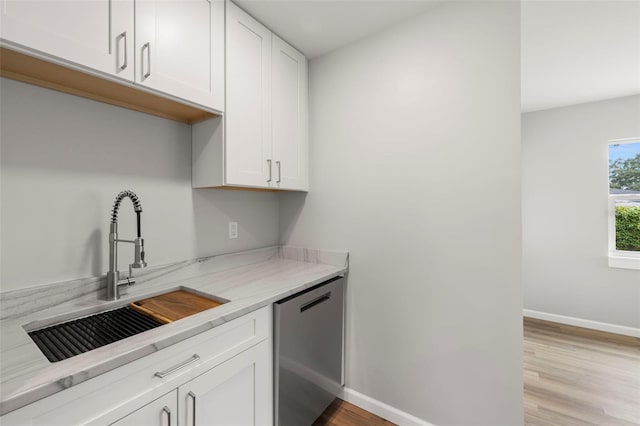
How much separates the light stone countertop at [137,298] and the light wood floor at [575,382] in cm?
98

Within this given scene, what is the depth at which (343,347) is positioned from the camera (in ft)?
6.30

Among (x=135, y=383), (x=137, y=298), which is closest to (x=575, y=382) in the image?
(x=135, y=383)

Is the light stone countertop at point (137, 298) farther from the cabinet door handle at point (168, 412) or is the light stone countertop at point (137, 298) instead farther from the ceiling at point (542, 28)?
the ceiling at point (542, 28)

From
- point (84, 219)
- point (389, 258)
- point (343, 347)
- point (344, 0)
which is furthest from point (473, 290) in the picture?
point (84, 219)

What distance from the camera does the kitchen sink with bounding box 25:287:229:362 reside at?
35.3 inches

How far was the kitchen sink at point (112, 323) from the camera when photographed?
896 mm

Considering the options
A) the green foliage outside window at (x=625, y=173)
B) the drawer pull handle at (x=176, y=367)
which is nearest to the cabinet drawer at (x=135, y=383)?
the drawer pull handle at (x=176, y=367)

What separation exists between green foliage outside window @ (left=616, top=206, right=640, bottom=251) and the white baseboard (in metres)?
0.85

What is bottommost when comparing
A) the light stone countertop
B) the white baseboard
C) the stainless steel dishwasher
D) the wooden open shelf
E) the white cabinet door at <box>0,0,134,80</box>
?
the white baseboard

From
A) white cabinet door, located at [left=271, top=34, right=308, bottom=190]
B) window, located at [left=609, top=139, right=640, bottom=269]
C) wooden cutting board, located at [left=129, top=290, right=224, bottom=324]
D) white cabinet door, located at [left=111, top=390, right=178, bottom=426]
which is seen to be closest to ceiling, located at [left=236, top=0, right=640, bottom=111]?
white cabinet door, located at [left=271, top=34, right=308, bottom=190]

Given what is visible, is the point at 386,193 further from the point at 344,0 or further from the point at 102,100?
the point at 102,100

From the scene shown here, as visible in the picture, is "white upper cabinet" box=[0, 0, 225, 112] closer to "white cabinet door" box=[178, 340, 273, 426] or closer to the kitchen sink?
the kitchen sink

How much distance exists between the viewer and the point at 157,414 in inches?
34.4

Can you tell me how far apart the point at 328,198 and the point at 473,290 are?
3.49 ft
